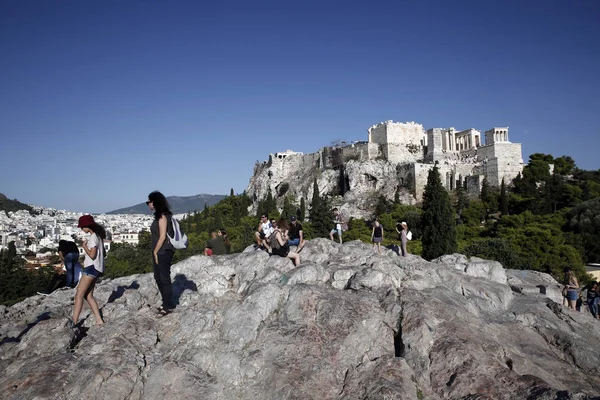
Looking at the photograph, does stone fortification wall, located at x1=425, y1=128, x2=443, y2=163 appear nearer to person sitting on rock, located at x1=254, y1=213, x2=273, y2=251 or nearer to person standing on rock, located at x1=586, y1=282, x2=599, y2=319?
person standing on rock, located at x1=586, y1=282, x2=599, y2=319

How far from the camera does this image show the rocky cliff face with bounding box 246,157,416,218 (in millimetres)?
71625

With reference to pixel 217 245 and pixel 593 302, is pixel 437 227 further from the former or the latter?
pixel 217 245

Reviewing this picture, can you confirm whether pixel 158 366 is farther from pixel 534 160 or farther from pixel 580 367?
pixel 534 160

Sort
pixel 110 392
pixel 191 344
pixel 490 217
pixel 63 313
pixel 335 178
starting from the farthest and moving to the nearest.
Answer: pixel 335 178
pixel 490 217
pixel 63 313
pixel 191 344
pixel 110 392

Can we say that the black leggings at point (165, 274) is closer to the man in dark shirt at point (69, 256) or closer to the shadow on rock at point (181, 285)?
the shadow on rock at point (181, 285)

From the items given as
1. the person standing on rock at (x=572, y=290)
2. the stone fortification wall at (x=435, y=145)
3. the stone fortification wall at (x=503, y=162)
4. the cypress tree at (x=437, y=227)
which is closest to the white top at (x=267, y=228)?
the person standing on rock at (x=572, y=290)

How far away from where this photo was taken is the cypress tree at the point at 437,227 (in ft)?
106

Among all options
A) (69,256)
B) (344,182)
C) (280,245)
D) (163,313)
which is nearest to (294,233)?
(280,245)

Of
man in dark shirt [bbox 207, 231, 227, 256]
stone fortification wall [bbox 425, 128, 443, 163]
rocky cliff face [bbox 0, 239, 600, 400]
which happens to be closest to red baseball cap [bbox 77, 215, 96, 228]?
rocky cliff face [bbox 0, 239, 600, 400]

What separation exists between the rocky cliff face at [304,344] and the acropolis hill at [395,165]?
59.2 m

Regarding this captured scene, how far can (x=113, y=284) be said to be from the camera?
42.6 ft

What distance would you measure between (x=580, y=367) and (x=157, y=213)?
9.40 m

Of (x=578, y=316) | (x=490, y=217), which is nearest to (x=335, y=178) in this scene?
(x=490, y=217)

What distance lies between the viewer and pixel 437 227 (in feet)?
108
